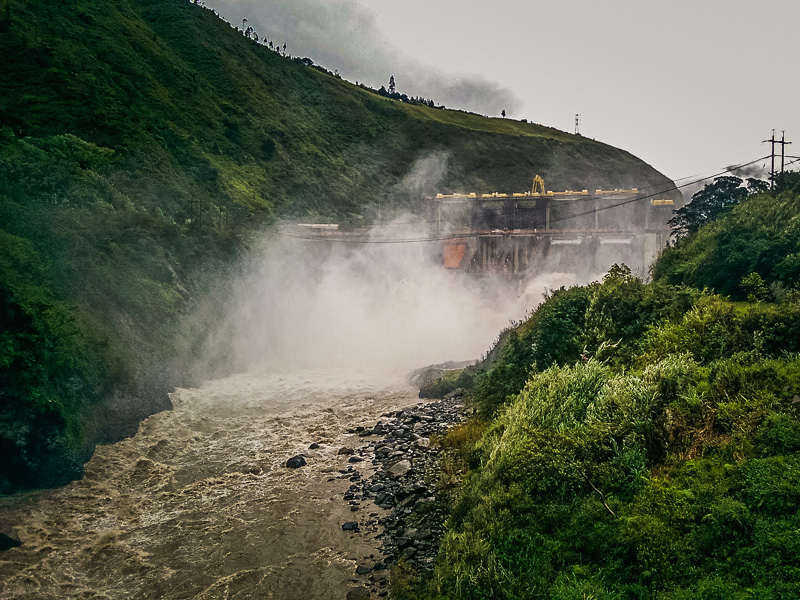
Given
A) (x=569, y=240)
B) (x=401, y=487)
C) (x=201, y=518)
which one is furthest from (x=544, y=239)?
(x=201, y=518)

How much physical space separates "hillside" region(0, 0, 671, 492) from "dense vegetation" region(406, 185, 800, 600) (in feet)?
59.1

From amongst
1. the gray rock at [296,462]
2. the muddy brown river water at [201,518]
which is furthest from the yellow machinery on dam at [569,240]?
the gray rock at [296,462]

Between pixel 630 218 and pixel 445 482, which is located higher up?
pixel 630 218

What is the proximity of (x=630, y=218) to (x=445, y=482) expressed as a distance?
220 ft

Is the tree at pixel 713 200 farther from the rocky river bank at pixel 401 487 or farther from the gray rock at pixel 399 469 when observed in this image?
the gray rock at pixel 399 469

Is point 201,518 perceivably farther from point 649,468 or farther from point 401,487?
point 649,468

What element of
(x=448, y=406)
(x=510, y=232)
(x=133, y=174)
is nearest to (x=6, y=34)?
(x=133, y=174)

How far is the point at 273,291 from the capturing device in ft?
165

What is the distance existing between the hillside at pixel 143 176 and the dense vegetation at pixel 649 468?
18022 mm

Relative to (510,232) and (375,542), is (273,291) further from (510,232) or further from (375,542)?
(375,542)

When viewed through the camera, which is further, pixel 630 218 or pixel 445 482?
pixel 630 218

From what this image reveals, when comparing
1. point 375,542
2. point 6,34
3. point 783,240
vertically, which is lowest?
point 375,542

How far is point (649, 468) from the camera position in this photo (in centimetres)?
1209

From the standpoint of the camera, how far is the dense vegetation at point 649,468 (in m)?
9.28
